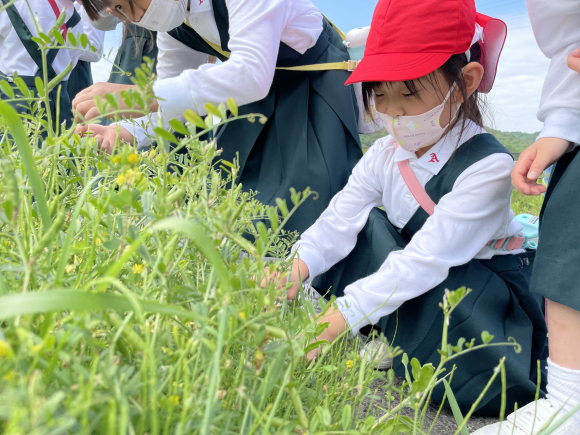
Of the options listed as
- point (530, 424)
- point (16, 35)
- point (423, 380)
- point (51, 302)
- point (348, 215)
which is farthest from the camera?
point (16, 35)

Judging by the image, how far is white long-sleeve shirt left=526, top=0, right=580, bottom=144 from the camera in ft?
3.21

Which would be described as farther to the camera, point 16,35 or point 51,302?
point 16,35

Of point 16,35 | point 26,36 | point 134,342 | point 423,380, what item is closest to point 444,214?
point 423,380

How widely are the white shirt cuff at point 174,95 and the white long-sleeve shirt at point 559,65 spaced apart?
0.95 m

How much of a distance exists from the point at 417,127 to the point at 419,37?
0.23m

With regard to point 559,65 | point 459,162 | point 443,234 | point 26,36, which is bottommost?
point 443,234

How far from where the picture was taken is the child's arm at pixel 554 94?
0.96 meters

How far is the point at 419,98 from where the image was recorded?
46.5 inches

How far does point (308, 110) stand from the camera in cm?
175

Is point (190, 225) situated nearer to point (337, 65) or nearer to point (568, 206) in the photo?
point (568, 206)

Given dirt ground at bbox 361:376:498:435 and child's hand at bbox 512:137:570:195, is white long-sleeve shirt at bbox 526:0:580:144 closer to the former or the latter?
child's hand at bbox 512:137:570:195

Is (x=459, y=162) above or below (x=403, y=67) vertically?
below

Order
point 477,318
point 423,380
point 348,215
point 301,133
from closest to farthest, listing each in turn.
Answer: point 423,380 → point 477,318 → point 348,215 → point 301,133

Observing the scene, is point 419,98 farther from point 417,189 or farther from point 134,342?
point 134,342
